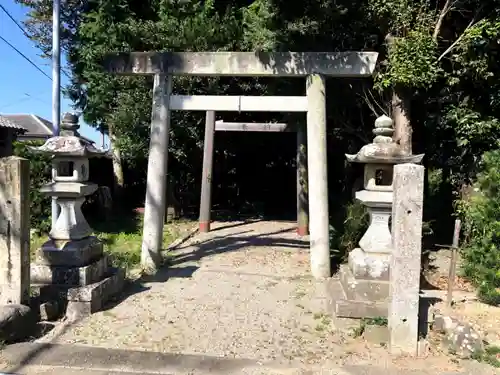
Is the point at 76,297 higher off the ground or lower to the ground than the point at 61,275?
lower

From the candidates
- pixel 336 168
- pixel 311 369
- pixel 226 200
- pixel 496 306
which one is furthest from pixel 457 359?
pixel 226 200

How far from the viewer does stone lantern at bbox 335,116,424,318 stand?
5.00 metres

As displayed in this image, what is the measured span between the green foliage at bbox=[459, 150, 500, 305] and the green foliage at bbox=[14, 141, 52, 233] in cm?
875

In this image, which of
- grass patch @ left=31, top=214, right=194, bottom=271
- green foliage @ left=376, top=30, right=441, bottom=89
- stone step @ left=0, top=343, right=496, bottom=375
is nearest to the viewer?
stone step @ left=0, top=343, right=496, bottom=375

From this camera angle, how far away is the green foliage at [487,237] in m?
5.76

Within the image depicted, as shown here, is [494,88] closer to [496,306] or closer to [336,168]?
[496,306]

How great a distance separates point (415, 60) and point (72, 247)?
18.3 ft

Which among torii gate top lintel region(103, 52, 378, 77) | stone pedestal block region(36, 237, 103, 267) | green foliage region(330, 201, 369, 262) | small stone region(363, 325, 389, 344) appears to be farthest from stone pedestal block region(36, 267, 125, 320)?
green foliage region(330, 201, 369, 262)

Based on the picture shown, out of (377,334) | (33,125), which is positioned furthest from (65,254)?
(33,125)

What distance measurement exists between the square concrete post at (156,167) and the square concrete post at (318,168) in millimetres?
2393

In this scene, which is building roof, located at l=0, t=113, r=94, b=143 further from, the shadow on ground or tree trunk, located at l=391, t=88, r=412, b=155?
tree trunk, located at l=391, t=88, r=412, b=155

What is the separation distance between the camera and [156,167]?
7.44 meters

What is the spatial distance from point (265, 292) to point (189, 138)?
692 cm

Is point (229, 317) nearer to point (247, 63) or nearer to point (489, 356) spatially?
point (489, 356)
